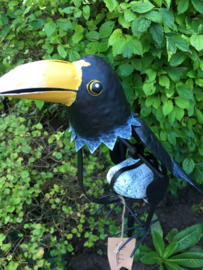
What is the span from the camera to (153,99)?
Result: 3.36 feet

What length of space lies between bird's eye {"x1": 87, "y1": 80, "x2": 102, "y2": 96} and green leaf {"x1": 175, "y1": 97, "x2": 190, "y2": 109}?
598mm

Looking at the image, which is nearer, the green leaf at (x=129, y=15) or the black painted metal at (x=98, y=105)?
the black painted metal at (x=98, y=105)

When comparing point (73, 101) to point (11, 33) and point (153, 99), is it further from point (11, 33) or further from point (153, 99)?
point (11, 33)

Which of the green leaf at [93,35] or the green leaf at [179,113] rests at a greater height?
the green leaf at [93,35]

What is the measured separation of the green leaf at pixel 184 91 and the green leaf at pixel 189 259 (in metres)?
1.01

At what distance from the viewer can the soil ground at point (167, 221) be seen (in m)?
1.41

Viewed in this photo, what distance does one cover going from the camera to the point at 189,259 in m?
1.28

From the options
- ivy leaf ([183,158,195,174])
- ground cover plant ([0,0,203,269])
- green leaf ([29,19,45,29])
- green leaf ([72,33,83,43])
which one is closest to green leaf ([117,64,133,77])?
ground cover plant ([0,0,203,269])

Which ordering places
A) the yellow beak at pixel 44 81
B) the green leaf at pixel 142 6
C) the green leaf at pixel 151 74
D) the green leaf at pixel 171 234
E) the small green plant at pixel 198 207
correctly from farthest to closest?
the small green plant at pixel 198 207, the green leaf at pixel 171 234, the green leaf at pixel 151 74, the green leaf at pixel 142 6, the yellow beak at pixel 44 81

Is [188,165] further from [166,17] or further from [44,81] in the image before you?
[44,81]

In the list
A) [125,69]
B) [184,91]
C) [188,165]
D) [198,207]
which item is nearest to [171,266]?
[198,207]

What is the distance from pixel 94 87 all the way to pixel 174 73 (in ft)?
1.90

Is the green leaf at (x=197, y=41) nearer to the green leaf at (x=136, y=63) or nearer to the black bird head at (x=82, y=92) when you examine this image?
the green leaf at (x=136, y=63)

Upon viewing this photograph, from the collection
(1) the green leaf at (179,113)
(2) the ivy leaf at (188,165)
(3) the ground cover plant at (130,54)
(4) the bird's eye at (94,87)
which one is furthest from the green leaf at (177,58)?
(2) the ivy leaf at (188,165)
